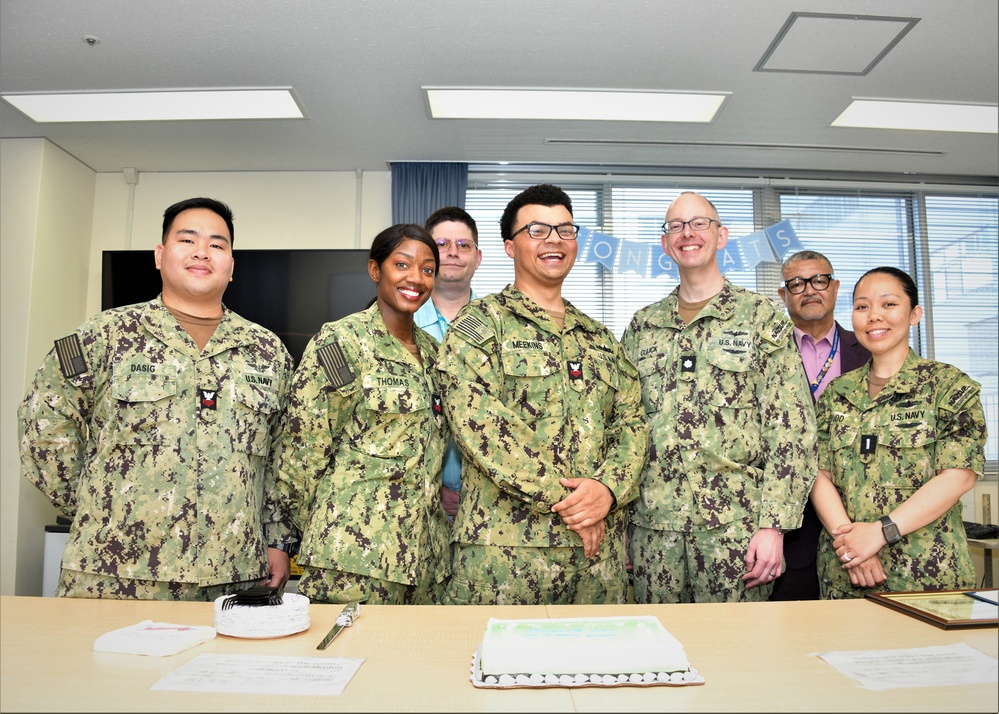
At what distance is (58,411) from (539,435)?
1425 mm

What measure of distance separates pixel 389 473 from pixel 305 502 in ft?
1.06

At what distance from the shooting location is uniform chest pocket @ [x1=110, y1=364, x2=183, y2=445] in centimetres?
194

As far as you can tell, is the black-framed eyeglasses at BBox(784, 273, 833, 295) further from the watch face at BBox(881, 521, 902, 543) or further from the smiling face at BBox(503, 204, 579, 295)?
the smiling face at BBox(503, 204, 579, 295)

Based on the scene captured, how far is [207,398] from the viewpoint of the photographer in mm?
2006

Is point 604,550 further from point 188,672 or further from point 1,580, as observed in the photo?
point 1,580

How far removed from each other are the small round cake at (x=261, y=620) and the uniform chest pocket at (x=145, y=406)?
29.6 inches

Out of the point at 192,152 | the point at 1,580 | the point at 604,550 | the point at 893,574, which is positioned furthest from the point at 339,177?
the point at 893,574

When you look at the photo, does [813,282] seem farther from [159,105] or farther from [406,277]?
[159,105]

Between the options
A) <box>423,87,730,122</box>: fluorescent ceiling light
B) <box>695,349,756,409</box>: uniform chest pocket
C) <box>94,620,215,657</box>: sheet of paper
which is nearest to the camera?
<box>94,620,215,657</box>: sheet of paper

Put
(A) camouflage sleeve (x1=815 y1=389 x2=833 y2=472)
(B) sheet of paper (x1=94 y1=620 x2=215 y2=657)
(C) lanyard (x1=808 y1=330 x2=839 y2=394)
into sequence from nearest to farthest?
(B) sheet of paper (x1=94 y1=620 x2=215 y2=657)
(A) camouflage sleeve (x1=815 y1=389 x2=833 y2=472)
(C) lanyard (x1=808 y1=330 x2=839 y2=394)

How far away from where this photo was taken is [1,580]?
4270 mm

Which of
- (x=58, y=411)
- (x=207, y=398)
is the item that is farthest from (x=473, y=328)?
(x=58, y=411)

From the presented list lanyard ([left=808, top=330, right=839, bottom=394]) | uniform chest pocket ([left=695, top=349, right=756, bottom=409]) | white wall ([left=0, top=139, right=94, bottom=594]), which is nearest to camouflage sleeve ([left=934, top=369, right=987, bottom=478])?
uniform chest pocket ([left=695, top=349, right=756, bottom=409])

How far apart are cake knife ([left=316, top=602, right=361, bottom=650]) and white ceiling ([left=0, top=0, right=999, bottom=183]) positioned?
2629 mm
